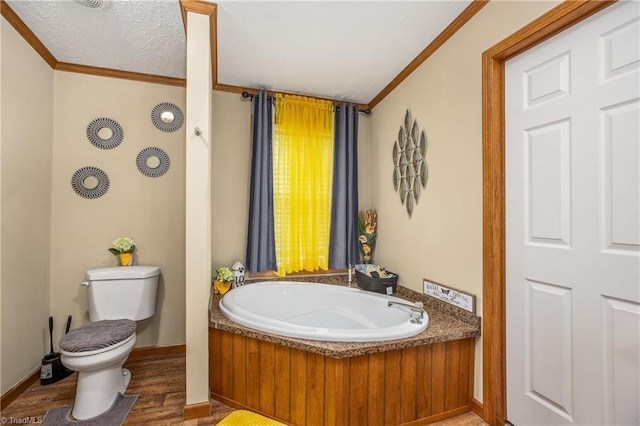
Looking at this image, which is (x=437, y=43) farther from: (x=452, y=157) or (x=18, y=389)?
(x=18, y=389)

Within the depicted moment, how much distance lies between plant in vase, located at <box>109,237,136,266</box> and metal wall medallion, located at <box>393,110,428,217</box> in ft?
7.53

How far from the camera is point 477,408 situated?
1702 mm

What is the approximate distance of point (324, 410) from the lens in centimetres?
151

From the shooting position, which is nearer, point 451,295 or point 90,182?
point 451,295

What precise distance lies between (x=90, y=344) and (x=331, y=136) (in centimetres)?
246

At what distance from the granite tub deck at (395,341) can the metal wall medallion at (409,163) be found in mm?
821

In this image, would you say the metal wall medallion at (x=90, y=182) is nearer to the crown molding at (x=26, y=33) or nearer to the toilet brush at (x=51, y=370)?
the crown molding at (x=26, y=33)

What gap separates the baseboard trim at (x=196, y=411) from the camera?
1.72m

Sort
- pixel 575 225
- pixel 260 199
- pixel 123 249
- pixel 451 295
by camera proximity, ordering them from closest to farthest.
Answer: pixel 575 225, pixel 451 295, pixel 123 249, pixel 260 199

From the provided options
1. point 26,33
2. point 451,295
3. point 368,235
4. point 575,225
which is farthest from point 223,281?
point 575,225

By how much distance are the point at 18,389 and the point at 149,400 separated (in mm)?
884

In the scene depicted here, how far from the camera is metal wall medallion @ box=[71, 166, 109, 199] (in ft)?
7.97

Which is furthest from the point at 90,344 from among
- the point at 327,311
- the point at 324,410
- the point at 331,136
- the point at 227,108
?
the point at 331,136

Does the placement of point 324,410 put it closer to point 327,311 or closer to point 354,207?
point 327,311
